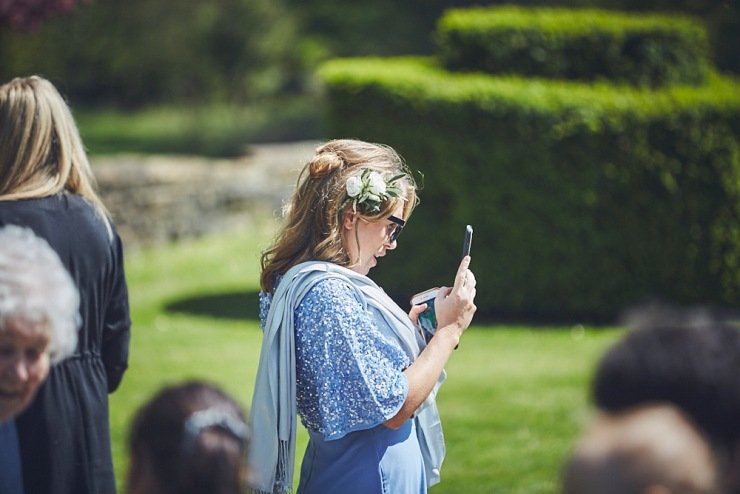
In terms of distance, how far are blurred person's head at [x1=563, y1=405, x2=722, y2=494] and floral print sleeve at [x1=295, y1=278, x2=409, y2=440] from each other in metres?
1.34

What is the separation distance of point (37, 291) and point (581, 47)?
9.37 m

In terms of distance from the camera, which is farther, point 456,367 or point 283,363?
point 456,367

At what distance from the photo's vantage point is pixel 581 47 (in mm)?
11086

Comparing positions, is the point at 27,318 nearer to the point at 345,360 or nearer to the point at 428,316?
the point at 345,360

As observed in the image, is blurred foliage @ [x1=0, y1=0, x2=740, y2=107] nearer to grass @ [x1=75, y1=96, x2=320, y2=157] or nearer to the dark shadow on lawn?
grass @ [x1=75, y1=96, x2=320, y2=157]

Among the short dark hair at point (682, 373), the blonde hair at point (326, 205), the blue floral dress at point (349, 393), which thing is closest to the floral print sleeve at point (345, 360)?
the blue floral dress at point (349, 393)

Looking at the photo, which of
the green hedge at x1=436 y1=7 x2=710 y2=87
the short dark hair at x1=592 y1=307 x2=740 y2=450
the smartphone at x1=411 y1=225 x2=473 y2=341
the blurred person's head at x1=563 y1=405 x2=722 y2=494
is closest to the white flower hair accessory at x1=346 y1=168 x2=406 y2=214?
the smartphone at x1=411 y1=225 x2=473 y2=341

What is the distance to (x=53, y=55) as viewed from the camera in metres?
26.3

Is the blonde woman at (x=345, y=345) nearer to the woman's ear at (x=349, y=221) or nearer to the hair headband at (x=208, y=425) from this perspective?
the woman's ear at (x=349, y=221)

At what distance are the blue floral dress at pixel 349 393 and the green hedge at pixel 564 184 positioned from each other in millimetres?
7346

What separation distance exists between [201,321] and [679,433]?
29.9ft

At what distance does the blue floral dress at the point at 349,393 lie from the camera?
10.3 ft

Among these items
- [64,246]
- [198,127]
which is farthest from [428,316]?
[198,127]

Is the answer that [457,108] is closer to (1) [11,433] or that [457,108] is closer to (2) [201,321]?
(2) [201,321]
